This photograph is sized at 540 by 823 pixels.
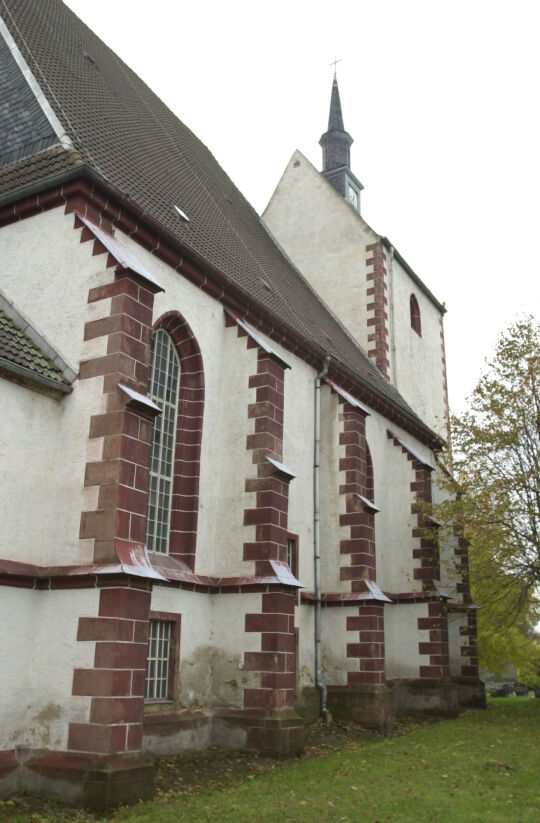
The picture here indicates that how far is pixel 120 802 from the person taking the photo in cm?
814

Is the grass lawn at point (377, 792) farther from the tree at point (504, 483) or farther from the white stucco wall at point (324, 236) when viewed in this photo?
the white stucco wall at point (324, 236)

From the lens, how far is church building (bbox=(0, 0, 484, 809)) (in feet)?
29.1

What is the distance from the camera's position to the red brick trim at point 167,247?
11.1m

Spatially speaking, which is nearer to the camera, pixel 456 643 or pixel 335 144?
pixel 456 643

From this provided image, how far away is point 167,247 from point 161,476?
12.2ft

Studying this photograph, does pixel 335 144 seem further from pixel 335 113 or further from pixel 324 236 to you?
pixel 324 236

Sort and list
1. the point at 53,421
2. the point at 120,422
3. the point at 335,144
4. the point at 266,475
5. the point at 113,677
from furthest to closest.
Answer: the point at 335,144 < the point at 266,475 < the point at 53,421 < the point at 120,422 < the point at 113,677

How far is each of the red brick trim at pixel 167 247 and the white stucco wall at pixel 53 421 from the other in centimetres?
31

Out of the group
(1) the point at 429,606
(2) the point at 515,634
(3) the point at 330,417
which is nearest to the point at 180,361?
(3) the point at 330,417

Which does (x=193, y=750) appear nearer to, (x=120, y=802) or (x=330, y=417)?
(x=120, y=802)

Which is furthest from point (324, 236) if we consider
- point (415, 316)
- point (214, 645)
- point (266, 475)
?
point (214, 645)

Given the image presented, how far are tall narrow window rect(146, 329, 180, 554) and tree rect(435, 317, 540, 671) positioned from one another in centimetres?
819

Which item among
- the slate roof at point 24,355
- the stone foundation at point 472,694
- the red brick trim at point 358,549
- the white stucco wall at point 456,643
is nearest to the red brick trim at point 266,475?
the red brick trim at point 358,549

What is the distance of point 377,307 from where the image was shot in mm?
23484
